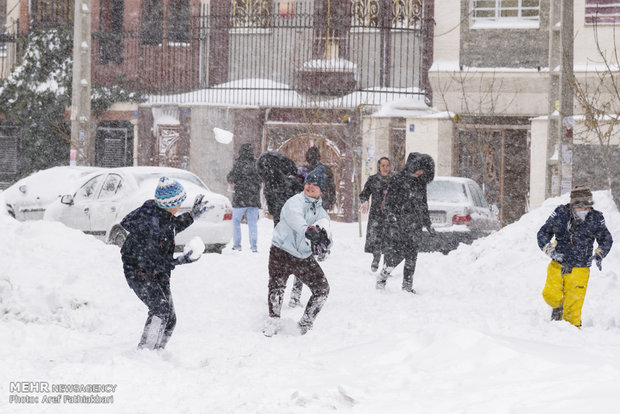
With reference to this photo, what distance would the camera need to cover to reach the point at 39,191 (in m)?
17.2

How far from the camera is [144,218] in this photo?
6.86m

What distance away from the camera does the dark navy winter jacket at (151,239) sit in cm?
686

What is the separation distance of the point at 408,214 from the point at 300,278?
293cm

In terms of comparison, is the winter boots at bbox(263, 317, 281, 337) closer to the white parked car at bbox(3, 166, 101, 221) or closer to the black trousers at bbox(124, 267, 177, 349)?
the black trousers at bbox(124, 267, 177, 349)

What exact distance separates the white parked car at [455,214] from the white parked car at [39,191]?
6336 mm

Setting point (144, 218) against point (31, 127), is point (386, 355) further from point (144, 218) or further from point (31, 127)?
point (31, 127)

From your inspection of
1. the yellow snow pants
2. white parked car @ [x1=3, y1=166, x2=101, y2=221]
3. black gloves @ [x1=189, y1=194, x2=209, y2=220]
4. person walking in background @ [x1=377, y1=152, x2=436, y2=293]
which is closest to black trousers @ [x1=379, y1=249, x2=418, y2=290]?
person walking in background @ [x1=377, y1=152, x2=436, y2=293]

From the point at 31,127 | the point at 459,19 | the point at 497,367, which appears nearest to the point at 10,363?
the point at 497,367

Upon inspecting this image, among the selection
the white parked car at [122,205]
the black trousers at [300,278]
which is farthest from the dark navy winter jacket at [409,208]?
the white parked car at [122,205]

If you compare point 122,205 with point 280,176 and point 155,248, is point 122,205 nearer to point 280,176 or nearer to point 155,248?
point 280,176

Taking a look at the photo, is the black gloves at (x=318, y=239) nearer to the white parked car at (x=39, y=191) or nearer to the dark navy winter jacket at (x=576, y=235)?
the dark navy winter jacket at (x=576, y=235)

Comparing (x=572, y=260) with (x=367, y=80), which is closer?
(x=572, y=260)

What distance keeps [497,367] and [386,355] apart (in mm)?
962

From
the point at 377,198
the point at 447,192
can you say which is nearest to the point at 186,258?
the point at 377,198
